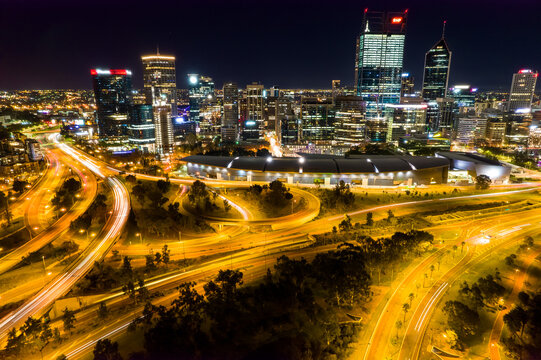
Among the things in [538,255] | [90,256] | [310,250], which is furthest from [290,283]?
[538,255]

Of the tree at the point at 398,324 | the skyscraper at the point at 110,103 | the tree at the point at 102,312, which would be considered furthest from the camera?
the skyscraper at the point at 110,103

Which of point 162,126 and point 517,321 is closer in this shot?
point 517,321

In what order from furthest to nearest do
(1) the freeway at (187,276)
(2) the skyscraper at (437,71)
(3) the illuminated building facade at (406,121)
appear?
1. (2) the skyscraper at (437,71)
2. (3) the illuminated building facade at (406,121)
3. (1) the freeway at (187,276)

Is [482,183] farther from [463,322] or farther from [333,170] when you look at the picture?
[463,322]

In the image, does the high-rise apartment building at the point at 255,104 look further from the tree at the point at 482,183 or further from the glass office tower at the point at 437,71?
the tree at the point at 482,183

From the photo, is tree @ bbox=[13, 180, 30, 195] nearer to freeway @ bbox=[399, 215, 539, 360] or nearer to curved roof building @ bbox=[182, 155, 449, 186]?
curved roof building @ bbox=[182, 155, 449, 186]

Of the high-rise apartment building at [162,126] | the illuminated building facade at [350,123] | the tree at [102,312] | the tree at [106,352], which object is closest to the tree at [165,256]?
the tree at [102,312]

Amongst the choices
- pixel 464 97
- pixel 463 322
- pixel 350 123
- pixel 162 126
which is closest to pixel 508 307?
pixel 463 322
